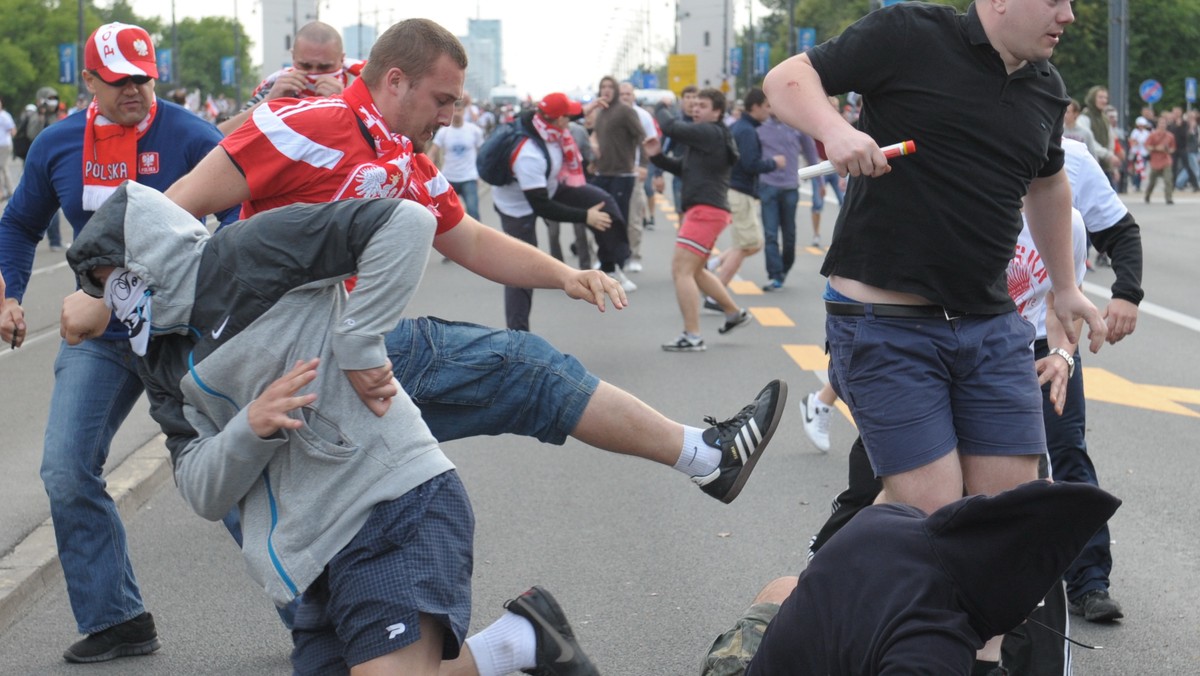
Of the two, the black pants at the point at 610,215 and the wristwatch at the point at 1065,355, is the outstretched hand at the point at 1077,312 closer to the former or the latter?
the wristwatch at the point at 1065,355

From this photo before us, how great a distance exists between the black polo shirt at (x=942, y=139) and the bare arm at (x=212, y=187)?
1.43 metres

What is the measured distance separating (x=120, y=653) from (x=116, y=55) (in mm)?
1796

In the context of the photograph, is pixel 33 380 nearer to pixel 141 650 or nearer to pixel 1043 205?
pixel 141 650

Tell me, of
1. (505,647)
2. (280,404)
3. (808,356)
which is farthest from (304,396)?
(808,356)

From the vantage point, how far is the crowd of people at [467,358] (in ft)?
8.84

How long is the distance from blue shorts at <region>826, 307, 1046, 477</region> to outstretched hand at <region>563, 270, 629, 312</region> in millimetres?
605

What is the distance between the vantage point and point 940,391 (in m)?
3.82

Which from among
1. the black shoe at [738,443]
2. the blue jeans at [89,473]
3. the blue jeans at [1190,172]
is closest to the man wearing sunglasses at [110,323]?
the blue jeans at [89,473]

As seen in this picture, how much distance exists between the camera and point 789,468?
296 inches

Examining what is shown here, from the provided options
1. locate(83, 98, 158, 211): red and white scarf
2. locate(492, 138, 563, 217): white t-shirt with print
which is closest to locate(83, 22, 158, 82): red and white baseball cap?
locate(83, 98, 158, 211): red and white scarf

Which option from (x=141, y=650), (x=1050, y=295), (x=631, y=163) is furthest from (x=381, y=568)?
(x=631, y=163)

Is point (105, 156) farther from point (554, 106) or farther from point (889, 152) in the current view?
point (554, 106)

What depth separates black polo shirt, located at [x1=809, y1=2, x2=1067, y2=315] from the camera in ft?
12.4

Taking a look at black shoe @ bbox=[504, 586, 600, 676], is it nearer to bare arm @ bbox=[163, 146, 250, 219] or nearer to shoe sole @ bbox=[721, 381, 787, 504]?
shoe sole @ bbox=[721, 381, 787, 504]
